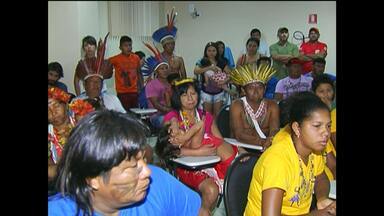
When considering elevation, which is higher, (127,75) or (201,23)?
(201,23)

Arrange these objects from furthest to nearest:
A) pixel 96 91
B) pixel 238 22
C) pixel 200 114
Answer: pixel 238 22 < pixel 96 91 < pixel 200 114

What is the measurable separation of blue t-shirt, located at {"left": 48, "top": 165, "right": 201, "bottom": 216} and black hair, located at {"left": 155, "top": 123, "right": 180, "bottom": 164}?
5.25ft

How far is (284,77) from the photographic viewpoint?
208 inches

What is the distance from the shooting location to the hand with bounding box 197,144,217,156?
3.16 metres

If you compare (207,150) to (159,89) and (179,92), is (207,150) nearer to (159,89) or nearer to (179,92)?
(179,92)

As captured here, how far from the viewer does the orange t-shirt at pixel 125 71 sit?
5.71 meters

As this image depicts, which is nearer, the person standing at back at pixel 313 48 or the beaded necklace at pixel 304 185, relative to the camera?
the beaded necklace at pixel 304 185

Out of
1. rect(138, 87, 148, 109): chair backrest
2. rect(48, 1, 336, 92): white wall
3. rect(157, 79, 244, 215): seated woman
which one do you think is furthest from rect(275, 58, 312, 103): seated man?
rect(138, 87, 148, 109): chair backrest

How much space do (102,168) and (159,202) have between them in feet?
0.97

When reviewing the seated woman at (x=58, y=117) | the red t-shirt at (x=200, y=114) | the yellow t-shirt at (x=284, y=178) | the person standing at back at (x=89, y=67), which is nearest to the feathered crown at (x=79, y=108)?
the seated woman at (x=58, y=117)

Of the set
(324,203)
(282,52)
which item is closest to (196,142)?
(324,203)

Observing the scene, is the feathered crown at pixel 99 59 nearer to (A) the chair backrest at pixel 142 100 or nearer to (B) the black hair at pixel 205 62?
(A) the chair backrest at pixel 142 100

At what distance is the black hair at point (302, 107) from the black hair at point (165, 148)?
1.37 meters

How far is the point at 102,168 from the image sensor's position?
3.69 ft
